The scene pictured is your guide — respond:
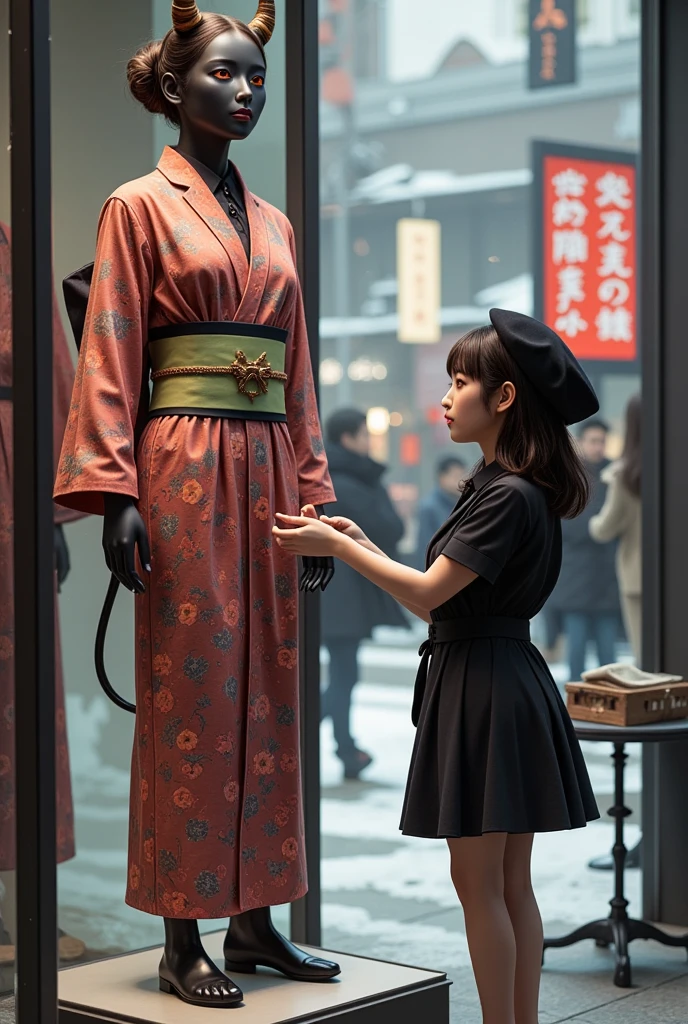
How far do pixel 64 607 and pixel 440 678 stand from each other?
3.48 feet

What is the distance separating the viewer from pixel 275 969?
265 centimetres

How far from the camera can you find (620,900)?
3.46 m

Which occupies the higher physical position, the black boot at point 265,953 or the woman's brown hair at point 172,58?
the woman's brown hair at point 172,58

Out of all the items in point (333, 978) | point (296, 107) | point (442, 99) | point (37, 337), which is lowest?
point (333, 978)

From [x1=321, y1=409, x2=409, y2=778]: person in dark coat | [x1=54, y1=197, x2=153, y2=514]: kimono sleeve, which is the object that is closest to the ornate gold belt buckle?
[x1=54, y1=197, x2=153, y2=514]: kimono sleeve

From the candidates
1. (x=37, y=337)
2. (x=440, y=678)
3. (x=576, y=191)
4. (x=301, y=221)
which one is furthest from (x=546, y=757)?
(x=576, y=191)

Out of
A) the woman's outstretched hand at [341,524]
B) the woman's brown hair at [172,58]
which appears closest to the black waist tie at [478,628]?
the woman's outstretched hand at [341,524]

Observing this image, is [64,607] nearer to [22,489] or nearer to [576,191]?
[22,489]

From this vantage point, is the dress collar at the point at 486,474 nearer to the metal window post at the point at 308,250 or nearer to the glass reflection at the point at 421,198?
the metal window post at the point at 308,250

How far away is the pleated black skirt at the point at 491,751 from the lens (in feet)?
7.54

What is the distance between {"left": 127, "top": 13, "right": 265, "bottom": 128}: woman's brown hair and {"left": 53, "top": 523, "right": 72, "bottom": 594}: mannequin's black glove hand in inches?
38.4

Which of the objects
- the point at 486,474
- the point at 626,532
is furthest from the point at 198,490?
the point at 626,532

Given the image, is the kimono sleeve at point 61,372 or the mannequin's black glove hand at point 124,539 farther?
the kimono sleeve at point 61,372

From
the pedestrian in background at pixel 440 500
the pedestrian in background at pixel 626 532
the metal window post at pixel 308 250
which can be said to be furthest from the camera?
the pedestrian in background at pixel 440 500
